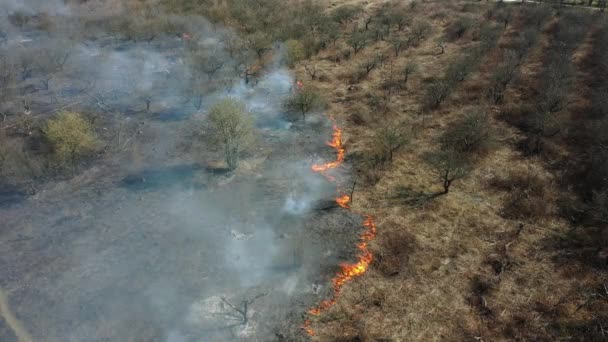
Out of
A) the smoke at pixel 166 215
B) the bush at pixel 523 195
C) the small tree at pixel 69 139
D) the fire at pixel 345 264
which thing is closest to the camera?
the smoke at pixel 166 215

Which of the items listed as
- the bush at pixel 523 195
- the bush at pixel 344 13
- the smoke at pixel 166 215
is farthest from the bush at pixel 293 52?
the bush at pixel 523 195

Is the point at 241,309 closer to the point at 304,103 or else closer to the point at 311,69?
the point at 304,103

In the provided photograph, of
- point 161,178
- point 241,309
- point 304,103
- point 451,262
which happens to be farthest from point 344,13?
point 241,309

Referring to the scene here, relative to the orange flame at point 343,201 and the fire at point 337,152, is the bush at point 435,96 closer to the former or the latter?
the fire at point 337,152

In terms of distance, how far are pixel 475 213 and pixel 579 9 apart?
3228 cm

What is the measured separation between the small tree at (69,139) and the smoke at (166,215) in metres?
1.09

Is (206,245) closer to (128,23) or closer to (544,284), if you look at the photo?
(544,284)

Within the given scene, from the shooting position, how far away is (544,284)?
13680 millimetres

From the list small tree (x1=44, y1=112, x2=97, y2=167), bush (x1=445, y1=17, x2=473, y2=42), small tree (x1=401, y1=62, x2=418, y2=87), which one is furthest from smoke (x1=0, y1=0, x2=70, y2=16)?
bush (x1=445, y1=17, x2=473, y2=42)

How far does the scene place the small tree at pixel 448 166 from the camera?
17.5 m

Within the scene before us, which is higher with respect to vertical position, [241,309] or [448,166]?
[448,166]

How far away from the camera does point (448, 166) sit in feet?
56.6

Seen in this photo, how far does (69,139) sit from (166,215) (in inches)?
255

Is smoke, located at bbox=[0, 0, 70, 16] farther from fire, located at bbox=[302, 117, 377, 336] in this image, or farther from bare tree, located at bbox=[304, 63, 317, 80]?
fire, located at bbox=[302, 117, 377, 336]
